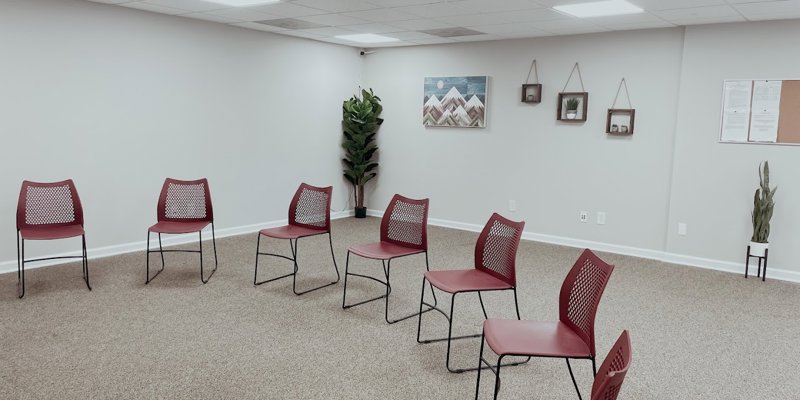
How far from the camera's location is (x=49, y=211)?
15.8 feet

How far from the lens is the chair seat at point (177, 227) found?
4742 mm

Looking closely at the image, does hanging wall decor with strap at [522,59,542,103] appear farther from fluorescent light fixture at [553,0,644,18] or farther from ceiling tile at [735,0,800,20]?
ceiling tile at [735,0,800,20]

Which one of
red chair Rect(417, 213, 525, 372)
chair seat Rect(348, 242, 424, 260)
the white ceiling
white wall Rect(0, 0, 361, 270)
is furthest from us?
white wall Rect(0, 0, 361, 270)

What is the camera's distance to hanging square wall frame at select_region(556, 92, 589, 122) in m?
6.47

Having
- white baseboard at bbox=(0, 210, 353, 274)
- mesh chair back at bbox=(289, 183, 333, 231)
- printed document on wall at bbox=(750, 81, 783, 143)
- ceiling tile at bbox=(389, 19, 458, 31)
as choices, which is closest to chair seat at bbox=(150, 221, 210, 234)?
mesh chair back at bbox=(289, 183, 333, 231)

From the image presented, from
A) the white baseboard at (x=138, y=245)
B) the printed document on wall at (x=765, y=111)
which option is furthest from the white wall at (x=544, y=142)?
the white baseboard at (x=138, y=245)

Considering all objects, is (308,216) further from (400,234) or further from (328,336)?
(328,336)

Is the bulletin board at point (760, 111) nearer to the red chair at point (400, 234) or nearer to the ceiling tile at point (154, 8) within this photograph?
the red chair at point (400, 234)

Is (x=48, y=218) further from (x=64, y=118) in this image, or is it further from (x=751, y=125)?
(x=751, y=125)

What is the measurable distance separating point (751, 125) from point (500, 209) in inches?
112

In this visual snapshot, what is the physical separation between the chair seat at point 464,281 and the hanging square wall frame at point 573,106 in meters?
3.54

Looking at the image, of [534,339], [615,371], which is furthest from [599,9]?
[615,371]

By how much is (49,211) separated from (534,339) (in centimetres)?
422

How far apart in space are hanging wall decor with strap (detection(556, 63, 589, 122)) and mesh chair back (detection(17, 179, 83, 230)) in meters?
→ 5.02
